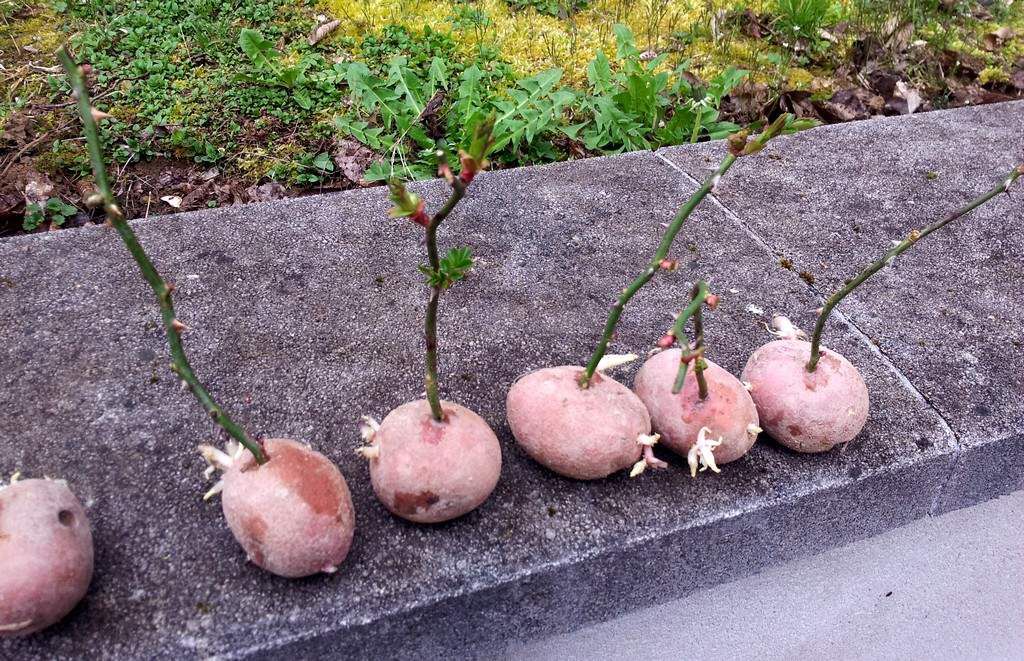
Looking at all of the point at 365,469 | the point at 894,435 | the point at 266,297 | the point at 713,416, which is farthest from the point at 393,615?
the point at 894,435

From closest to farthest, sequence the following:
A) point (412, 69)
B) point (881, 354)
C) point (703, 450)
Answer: point (703, 450), point (881, 354), point (412, 69)

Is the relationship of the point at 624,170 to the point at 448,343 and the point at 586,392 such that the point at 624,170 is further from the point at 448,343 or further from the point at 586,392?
the point at 586,392

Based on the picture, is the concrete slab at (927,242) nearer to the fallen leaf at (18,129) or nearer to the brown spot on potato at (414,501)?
the brown spot on potato at (414,501)

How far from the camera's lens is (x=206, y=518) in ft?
4.30

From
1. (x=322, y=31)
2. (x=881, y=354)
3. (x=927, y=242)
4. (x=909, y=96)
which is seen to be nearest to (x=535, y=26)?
(x=322, y=31)

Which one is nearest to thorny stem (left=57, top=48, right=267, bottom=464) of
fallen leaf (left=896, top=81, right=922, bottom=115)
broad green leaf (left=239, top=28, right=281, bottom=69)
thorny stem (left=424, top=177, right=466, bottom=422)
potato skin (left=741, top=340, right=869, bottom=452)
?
thorny stem (left=424, top=177, right=466, bottom=422)

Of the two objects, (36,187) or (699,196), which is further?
(36,187)

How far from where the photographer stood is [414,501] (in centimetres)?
121

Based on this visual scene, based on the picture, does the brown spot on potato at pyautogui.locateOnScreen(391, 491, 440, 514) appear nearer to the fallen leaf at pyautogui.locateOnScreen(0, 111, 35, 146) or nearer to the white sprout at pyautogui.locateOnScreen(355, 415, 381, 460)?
the white sprout at pyautogui.locateOnScreen(355, 415, 381, 460)

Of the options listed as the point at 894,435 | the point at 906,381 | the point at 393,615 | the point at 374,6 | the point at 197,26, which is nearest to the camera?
the point at 393,615

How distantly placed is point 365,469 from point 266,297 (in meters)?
0.59

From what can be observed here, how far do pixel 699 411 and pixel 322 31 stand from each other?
2.70 metres

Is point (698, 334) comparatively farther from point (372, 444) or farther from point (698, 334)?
point (372, 444)

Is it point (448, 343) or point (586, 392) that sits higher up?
point (586, 392)
